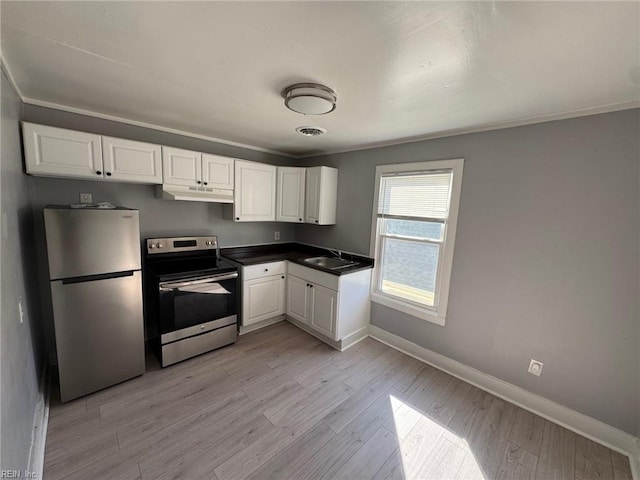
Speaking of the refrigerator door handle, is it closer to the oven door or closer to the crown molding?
the oven door

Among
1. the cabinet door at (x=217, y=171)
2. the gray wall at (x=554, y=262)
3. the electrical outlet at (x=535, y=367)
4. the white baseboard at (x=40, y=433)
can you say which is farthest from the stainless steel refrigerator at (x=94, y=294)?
the electrical outlet at (x=535, y=367)

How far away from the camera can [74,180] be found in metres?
2.26

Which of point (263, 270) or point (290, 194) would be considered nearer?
point (263, 270)

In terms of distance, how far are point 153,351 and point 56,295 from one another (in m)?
1.13

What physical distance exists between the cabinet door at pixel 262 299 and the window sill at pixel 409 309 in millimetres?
1196

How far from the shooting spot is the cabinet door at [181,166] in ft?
8.10

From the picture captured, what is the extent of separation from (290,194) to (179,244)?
4.83 ft

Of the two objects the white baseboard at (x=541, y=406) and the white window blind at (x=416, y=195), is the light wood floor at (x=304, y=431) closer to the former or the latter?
the white baseboard at (x=541, y=406)

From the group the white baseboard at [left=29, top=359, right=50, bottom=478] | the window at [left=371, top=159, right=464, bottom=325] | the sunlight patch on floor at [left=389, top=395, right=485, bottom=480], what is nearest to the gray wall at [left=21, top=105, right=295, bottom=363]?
the white baseboard at [left=29, top=359, right=50, bottom=478]

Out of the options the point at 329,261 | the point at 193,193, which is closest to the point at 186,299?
the point at 193,193

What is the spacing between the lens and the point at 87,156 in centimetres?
207

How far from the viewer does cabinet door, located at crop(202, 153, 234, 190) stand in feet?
8.95

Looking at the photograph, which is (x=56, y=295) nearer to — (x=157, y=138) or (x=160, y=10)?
(x=157, y=138)

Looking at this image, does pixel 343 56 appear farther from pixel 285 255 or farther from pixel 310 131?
pixel 285 255
